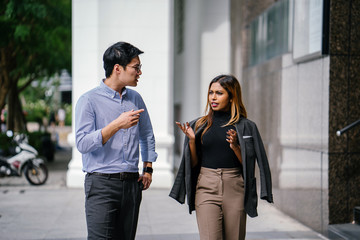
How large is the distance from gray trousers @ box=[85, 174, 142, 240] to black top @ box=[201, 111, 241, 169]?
2.05ft

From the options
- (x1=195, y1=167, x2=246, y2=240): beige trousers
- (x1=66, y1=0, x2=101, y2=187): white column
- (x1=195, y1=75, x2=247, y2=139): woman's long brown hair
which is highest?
(x1=66, y1=0, x2=101, y2=187): white column

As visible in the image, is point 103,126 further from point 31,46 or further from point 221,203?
point 31,46

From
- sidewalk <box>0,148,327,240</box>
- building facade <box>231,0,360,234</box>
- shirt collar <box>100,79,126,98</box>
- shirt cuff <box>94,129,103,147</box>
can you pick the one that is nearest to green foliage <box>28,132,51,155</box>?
sidewalk <box>0,148,327,240</box>

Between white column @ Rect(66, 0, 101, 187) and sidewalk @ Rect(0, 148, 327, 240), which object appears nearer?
sidewalk @ Rect(0, 148, 327, 240)

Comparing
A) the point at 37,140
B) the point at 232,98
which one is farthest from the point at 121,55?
the point at 37,140

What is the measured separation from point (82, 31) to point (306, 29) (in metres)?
5.47

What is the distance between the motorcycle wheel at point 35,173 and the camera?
1130cm

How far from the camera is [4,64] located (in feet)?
54.4

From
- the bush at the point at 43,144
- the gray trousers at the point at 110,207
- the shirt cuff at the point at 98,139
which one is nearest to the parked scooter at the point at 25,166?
the bush at the point at 43,144

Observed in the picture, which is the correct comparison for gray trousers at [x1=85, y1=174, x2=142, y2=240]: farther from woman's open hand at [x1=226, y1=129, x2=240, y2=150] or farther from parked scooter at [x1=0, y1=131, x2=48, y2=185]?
parked scooter at [x1=0, y1=131, x2=48, y2=185]

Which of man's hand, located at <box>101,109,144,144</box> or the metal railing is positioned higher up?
man's hand, located at <box>101,109,144,144</box>

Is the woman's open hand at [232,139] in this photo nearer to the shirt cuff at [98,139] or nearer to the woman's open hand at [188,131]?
the woman's open hand at [188,131]

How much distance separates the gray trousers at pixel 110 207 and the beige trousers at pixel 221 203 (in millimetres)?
562

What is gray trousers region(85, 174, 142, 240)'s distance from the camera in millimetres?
3586
